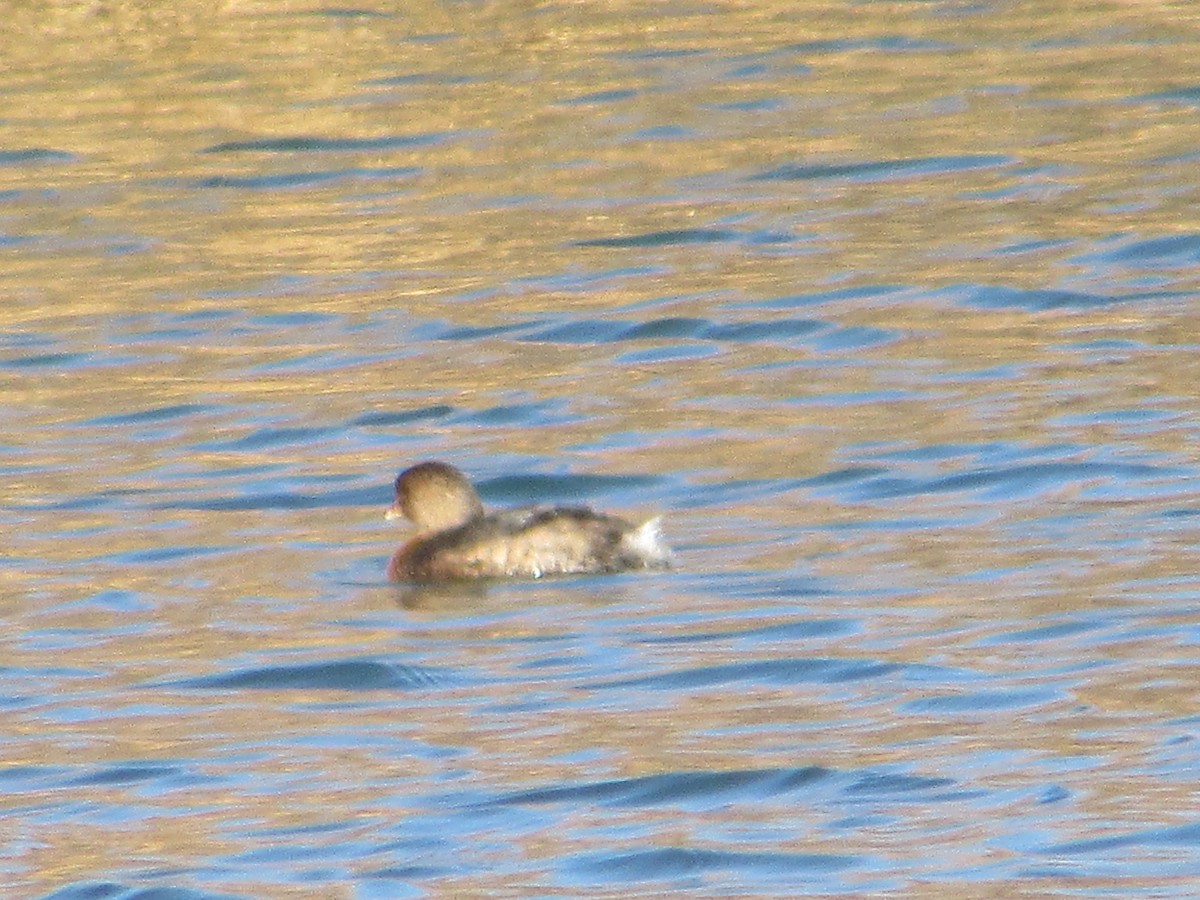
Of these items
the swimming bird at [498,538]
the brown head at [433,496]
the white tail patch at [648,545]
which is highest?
the brown head at [433,496]

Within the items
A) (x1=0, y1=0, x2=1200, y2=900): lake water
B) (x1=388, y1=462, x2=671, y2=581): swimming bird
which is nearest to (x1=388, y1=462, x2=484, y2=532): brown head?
(x1=388, y1=462, x2=671, y2=581): swimming bird

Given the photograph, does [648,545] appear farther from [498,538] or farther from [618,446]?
[618,446]

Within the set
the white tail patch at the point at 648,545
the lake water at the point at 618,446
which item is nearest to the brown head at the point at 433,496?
the lake water at the point at 618,446

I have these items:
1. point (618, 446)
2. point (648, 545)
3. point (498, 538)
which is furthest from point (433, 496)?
point (618, 446)

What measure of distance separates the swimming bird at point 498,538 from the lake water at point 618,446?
9 centimetres

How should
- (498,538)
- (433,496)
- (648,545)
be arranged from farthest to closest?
(433,496), (498,538), (648,545)

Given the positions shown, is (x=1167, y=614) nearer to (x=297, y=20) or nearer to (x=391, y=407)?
(x=391, y=407)

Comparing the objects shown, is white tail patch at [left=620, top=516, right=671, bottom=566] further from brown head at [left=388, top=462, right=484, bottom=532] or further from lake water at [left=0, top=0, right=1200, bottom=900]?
brown head at [left=388, top=462, right=484, bottom=532]

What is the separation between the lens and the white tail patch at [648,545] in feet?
32.5

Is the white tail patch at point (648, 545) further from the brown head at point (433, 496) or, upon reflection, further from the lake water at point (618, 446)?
the brown head at point (433, 496)

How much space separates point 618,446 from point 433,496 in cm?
143

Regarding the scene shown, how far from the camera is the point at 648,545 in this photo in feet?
32.5

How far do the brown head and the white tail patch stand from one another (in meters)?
0.80

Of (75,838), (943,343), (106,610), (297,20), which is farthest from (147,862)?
(297,20)
